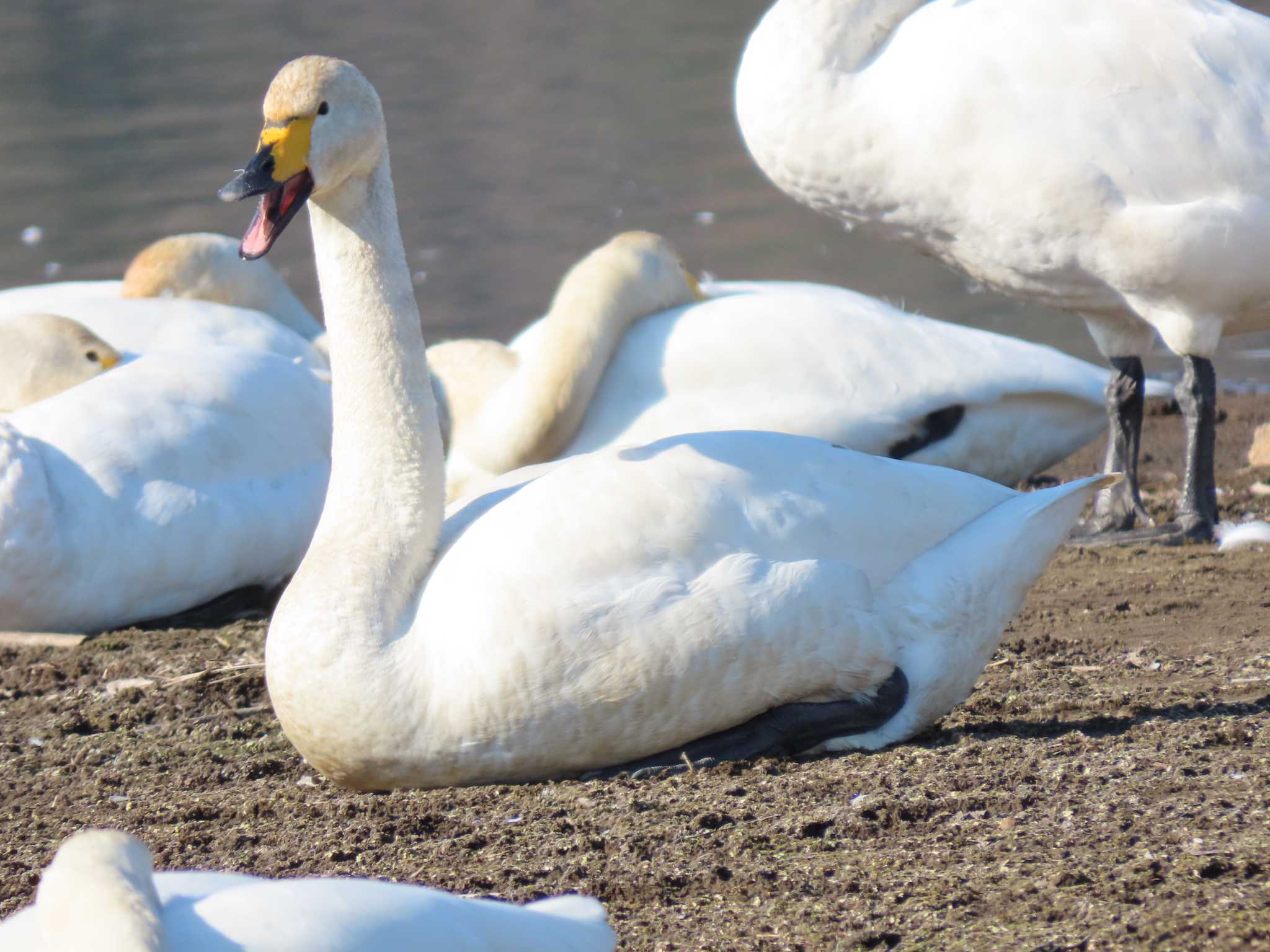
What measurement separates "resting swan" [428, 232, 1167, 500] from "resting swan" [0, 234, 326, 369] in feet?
4.47

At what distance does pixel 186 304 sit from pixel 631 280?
2256 millimetres

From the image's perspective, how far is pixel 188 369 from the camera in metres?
5.73

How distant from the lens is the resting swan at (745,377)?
5.89 meters

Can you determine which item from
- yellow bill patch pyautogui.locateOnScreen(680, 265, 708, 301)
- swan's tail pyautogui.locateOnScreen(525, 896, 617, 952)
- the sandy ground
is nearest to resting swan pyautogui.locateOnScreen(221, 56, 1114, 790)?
the sandy ground

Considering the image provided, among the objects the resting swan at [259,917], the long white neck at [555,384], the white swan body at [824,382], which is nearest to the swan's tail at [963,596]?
the resting swan at [259,917]

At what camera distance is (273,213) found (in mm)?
3480

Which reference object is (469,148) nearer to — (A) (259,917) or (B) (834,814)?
(B) (834,814)

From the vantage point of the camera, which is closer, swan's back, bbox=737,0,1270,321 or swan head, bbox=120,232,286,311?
swan's back, bbox=737,0,1270,321

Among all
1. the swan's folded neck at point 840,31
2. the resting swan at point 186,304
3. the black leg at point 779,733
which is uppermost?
the swan's folded neck at point 840,31

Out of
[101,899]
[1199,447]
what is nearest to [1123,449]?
[1199,447]

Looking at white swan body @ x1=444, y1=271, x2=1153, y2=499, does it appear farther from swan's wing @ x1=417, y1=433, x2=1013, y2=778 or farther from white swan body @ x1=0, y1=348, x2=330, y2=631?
swan's wing @ x1=417, y1=433, x2=1013, y2=778

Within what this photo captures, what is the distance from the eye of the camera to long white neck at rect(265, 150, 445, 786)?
344 centimetres

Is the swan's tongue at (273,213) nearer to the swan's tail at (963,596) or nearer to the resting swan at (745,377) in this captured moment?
the swan's tail at (963,596)

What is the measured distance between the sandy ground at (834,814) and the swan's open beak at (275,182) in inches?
43.1
